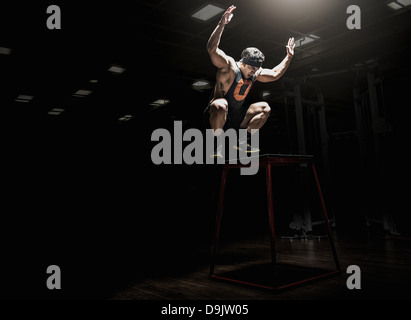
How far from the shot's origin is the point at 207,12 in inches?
203

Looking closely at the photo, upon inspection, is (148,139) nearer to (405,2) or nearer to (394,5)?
(394,5)

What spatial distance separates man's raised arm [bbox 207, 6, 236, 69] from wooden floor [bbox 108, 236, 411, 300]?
1.49 metres

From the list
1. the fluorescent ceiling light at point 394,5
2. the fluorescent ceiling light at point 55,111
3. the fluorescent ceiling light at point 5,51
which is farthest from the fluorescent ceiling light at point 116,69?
the fluorescent ceiling light at point 394,5

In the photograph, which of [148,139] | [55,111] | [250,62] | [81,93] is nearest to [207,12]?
[250,62]

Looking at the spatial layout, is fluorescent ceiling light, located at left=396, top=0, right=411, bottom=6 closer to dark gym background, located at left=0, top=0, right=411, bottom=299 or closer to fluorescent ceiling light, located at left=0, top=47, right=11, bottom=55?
dark gym background, located at left=0, top=0, right=411, bottom=299

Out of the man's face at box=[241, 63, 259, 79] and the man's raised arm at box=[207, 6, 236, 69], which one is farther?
the man's face at box=[241, 63, 259, 79]

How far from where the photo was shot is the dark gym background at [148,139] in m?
4.20

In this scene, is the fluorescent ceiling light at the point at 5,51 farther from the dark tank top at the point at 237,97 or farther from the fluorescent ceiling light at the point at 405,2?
the fluorescent ceiling light at the point at 405,2

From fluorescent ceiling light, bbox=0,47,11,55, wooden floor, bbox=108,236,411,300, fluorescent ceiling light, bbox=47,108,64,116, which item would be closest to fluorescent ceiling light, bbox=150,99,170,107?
fluorescent ceiling light, bbox=47,108,64,116

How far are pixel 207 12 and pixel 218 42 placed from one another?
366 cm

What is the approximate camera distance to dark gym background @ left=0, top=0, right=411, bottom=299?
4.20m
